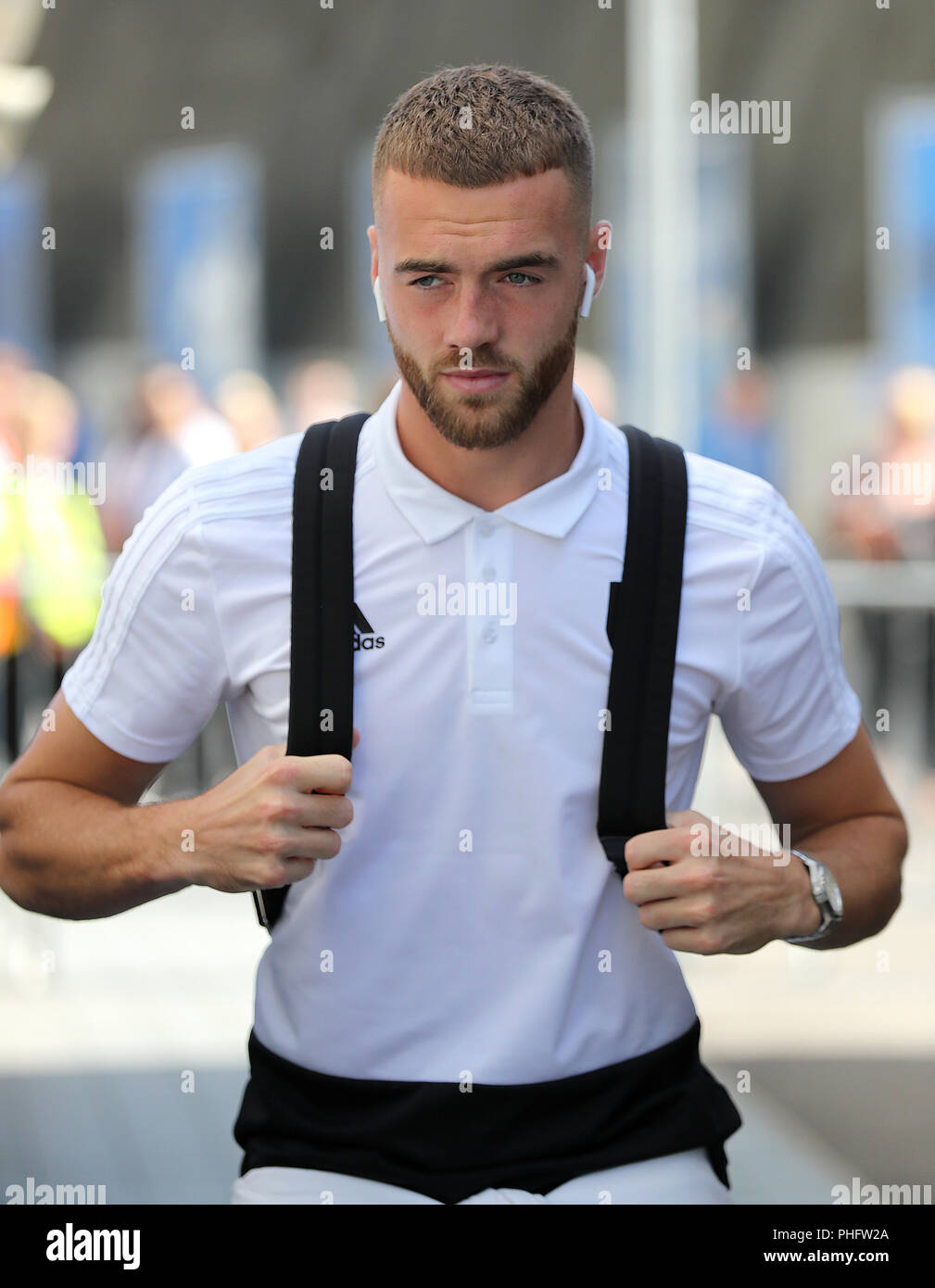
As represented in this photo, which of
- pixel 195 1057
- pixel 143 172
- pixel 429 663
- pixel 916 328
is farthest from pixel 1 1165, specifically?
pixel 143 172

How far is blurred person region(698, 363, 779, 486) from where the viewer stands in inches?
547

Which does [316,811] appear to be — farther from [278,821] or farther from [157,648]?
[157,648]

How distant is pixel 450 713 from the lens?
2367 mm

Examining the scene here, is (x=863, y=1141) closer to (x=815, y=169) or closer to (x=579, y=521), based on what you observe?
(x=579, y=521)

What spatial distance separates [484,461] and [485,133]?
1.42 ft

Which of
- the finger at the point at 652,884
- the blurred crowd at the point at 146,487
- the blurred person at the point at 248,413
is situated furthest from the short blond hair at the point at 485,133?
the blurred person at the point at 248,413

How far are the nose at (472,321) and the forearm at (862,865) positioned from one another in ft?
2.78

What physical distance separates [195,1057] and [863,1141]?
1.98 metres
